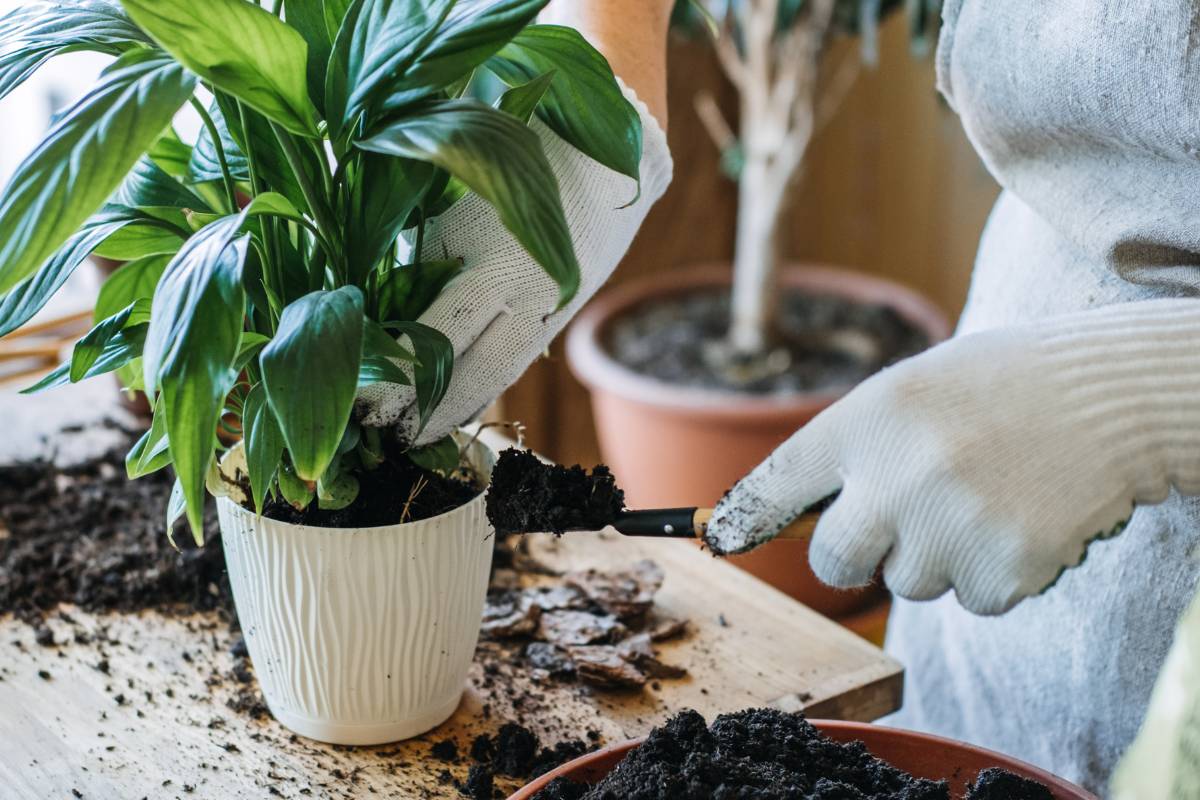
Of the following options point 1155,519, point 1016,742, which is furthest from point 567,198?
point 1016,742

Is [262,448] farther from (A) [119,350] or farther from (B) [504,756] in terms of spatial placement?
(B) [504,756]

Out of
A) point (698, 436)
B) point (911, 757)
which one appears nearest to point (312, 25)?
point (911, 757)

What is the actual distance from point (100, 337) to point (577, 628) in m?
0.46

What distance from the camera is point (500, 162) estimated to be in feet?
2.05

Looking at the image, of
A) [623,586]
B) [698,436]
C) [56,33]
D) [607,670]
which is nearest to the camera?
[56,33]

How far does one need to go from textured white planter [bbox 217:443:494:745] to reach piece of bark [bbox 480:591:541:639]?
0.39ft

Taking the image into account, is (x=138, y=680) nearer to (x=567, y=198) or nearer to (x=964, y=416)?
(x=567, y=198)

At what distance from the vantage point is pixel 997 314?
3.22 ft

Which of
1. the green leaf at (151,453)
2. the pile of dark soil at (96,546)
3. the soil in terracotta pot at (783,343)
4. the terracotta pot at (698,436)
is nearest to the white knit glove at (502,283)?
the green leaf at (151,453)

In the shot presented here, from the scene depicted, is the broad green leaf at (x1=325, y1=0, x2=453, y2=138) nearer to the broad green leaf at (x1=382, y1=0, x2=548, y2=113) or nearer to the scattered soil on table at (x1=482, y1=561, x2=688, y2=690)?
the broad green leaf at (x1=382, y1=0, x2=548, y2=113)

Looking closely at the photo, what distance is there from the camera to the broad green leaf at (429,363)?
2.50ft

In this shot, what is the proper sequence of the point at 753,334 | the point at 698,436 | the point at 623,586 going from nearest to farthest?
the point at 623,586 → the point at 698,436 → the point at 753,334

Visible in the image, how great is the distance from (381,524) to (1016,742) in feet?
1.87

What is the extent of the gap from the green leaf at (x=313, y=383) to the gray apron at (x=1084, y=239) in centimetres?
42
